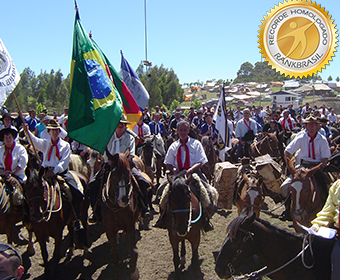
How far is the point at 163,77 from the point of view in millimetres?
50719

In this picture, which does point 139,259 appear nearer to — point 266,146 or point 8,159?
point 8,159

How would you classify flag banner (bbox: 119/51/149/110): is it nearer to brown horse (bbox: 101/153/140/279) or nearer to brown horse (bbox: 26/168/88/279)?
brown horse (bbox: 101/153/140/279)

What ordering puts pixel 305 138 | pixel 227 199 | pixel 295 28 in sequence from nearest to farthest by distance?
pixel 305 138 → pixel 227 199 → pixel 295 28

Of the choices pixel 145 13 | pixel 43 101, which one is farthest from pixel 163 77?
pixel 145 13

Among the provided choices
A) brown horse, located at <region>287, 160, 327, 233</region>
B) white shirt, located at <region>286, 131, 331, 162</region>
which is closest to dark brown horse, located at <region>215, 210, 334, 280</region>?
brown horse, located at <region>287, 160, 327, 233</region>

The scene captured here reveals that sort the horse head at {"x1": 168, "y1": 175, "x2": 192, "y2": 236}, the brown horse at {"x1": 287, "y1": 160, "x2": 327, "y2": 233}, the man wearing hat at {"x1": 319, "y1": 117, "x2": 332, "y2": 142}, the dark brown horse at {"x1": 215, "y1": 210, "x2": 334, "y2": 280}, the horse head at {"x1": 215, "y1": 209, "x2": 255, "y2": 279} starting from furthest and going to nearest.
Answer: the man wearing hat at {"x1": 319, "y1": 117, "x2": 332, "y2": 142}, the brown horse at {"x1": 287, "y1": 160, "x2": 327, "y2": 233}, the horse head at {"x1": 168, "y1": 175, "x2": 192, "y2": 236}, the horse head at {"x1": 215, "y1": 209, "x2": 255, "y2": 279}, the dark brown horse at {"x1": 215, "y1": 210, "x2": 334, "y2": 280}

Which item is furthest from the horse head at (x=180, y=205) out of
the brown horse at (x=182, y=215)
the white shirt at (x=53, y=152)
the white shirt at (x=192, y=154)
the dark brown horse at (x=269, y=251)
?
the white shirt at (x=53, y=152)

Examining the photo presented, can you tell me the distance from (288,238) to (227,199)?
412cm

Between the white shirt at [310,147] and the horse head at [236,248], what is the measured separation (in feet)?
13.2

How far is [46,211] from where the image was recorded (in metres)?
5.61

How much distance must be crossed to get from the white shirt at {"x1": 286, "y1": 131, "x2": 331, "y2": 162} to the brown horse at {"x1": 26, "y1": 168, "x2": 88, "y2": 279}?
→ 5316 mm

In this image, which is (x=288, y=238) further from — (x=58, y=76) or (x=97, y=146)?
(x=58, y=76)

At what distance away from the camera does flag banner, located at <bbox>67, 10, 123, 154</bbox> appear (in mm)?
5309

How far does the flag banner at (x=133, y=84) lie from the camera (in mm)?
9812
